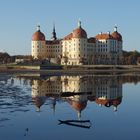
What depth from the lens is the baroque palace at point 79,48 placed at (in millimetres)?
114188

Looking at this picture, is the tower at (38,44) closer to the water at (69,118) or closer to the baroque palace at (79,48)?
the baroque palace at (79,48)

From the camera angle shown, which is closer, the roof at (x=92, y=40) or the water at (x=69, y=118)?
the water at (x=69, y=118)

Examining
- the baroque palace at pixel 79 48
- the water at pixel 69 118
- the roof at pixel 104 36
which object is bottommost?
the water at pixel 69 118

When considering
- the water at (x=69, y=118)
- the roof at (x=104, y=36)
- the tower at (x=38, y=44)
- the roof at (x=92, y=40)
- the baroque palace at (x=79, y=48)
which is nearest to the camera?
the water at (x=69, y=118)

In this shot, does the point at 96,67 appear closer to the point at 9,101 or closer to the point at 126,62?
the point at 126,62

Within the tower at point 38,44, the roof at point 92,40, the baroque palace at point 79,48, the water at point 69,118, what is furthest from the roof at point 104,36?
the water at point 69,118

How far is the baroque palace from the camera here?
375 feet

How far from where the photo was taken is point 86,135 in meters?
19.0

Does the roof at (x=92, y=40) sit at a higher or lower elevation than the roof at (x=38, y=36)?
lower

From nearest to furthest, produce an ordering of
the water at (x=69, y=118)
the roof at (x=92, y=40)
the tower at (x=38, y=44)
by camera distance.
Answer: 1. the water at (x=69, y=118)
2. the roof at (x=92, y=40)
3. the tower at (x=38, y=44)

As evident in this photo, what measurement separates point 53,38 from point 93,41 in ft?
62.6

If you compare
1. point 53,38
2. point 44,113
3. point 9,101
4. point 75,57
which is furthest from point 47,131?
point 53,38

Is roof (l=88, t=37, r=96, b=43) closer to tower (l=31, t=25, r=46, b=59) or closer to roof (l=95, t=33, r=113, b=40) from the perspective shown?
roof (l=95, t=33, r=113, b=40)

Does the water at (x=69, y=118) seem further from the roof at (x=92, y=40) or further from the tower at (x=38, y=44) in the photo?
the tower at (x=38, y=44)
